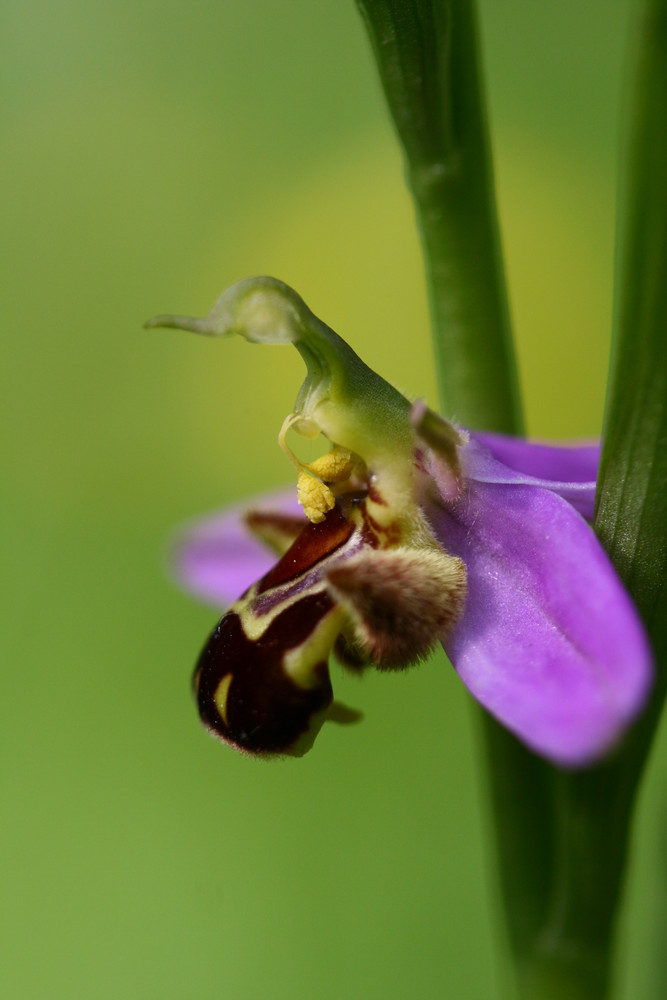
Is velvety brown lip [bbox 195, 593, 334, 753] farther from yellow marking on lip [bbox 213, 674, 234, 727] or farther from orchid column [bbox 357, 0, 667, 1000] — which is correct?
orchid column [bbox 357, 0, 667, 1000]

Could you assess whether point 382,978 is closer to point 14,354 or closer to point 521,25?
point 14,354

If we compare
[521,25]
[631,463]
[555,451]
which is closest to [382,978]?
[555,451]

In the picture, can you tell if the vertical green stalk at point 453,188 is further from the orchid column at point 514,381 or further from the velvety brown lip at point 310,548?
the velvety brown lip at point 310,548

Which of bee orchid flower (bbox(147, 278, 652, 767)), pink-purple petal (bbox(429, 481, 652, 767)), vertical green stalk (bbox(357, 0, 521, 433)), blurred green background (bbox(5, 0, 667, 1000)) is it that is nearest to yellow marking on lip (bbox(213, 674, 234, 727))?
bee orchid flower (bbox(147, 278, 652, 767))

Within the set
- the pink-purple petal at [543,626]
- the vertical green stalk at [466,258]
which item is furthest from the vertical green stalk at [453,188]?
the pink-purple petal at [543,626]

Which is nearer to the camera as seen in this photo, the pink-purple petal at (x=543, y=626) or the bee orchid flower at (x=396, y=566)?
the pink-purple petal at (x=543, y=626)

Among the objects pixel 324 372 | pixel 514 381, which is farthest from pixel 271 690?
pixel 514 381
